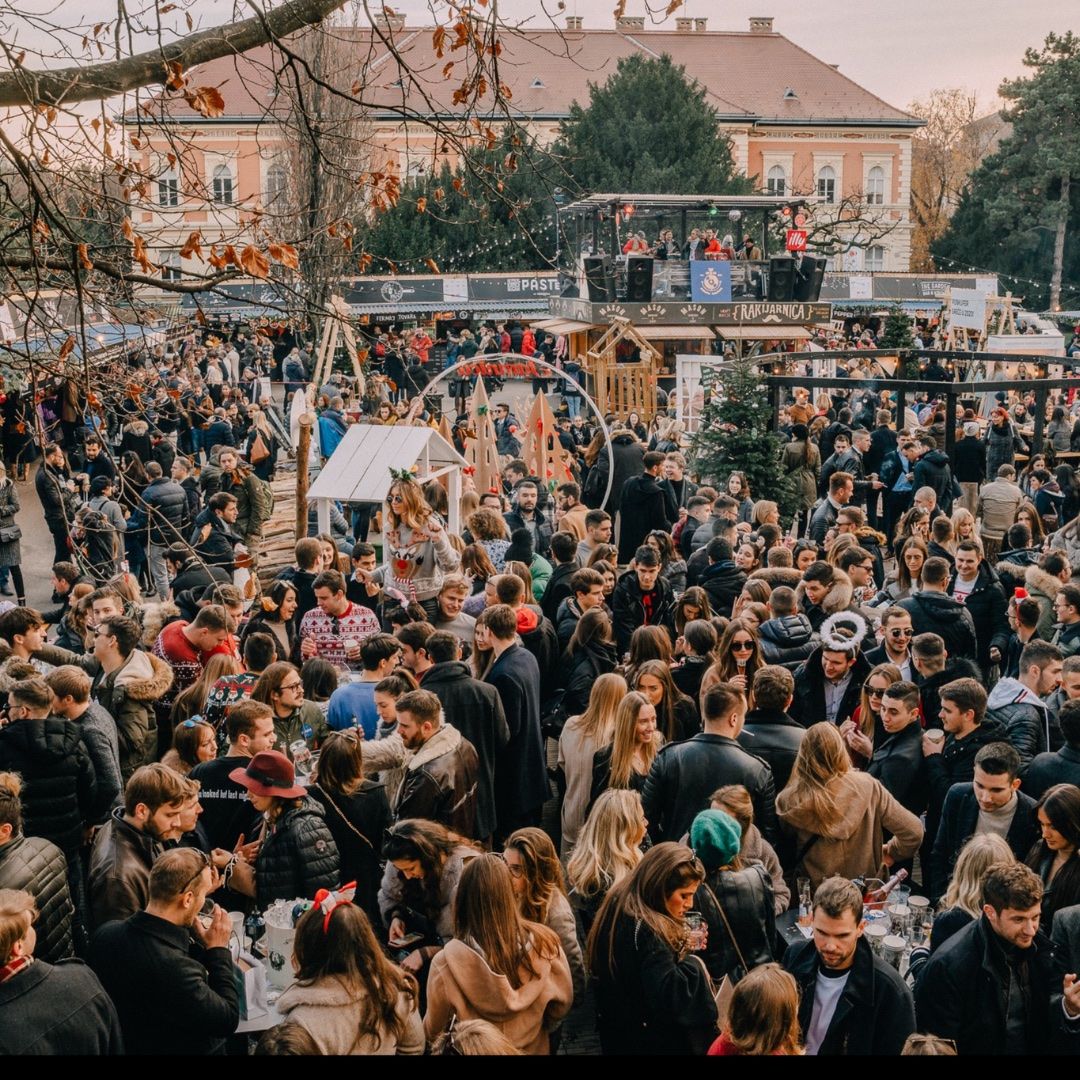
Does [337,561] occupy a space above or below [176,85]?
below

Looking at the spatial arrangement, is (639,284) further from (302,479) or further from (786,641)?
(786,641)

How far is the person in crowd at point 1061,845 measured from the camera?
14.1ft

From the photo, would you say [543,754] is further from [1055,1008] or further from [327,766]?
[1055,1008]

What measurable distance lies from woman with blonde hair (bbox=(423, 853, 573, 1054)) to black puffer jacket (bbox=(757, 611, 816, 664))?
3.22m

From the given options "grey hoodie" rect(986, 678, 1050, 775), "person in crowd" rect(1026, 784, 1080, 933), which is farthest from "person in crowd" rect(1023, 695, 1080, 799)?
"person in crowd" rect(1026, 784, 1080, 933)

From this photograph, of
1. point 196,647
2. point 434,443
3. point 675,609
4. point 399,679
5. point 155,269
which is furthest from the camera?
point 434,443

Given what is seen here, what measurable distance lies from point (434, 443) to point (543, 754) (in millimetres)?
4967

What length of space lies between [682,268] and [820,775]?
2249cm

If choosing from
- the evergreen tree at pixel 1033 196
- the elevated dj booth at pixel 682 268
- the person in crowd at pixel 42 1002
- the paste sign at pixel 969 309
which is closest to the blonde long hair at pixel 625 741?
the person in crowd at pixel 42 1002

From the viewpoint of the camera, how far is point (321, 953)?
11.6 ft

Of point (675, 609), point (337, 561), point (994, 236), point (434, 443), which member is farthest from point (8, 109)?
point (994, 236)

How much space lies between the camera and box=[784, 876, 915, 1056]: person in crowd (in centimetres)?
377

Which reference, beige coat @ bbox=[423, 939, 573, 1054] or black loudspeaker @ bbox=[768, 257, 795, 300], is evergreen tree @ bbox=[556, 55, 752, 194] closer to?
black loudspeaker @ bbox=[768, 257, 795, 300]

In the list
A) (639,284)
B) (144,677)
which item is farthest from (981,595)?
(639,284)
